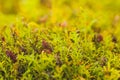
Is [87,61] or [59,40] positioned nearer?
[87,61]

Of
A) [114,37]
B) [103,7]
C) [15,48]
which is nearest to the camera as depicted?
[15,48]

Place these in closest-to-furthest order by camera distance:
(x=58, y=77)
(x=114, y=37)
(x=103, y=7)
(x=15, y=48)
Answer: (x=58, y=77) → (x=15, y=48) → (x=114, y=37) → (x=103, y=7)

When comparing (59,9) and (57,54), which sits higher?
(59,9)

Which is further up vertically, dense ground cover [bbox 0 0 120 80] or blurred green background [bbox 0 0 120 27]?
blurred green background [bbox 0 0 120 27]

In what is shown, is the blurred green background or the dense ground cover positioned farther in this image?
the blurred green background

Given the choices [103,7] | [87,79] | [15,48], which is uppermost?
[103,7]

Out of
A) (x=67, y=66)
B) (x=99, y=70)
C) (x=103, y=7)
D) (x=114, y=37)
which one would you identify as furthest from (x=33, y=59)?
(x=103, y=7)

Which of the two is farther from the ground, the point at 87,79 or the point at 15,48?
the point at 15,48

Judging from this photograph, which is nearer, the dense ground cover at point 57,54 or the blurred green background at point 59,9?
the dense ground cover at point 57,54

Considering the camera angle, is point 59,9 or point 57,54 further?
point 59,9

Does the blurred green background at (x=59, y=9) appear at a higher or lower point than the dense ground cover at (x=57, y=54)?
higher

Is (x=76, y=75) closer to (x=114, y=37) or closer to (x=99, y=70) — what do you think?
(x=99, y=70)
